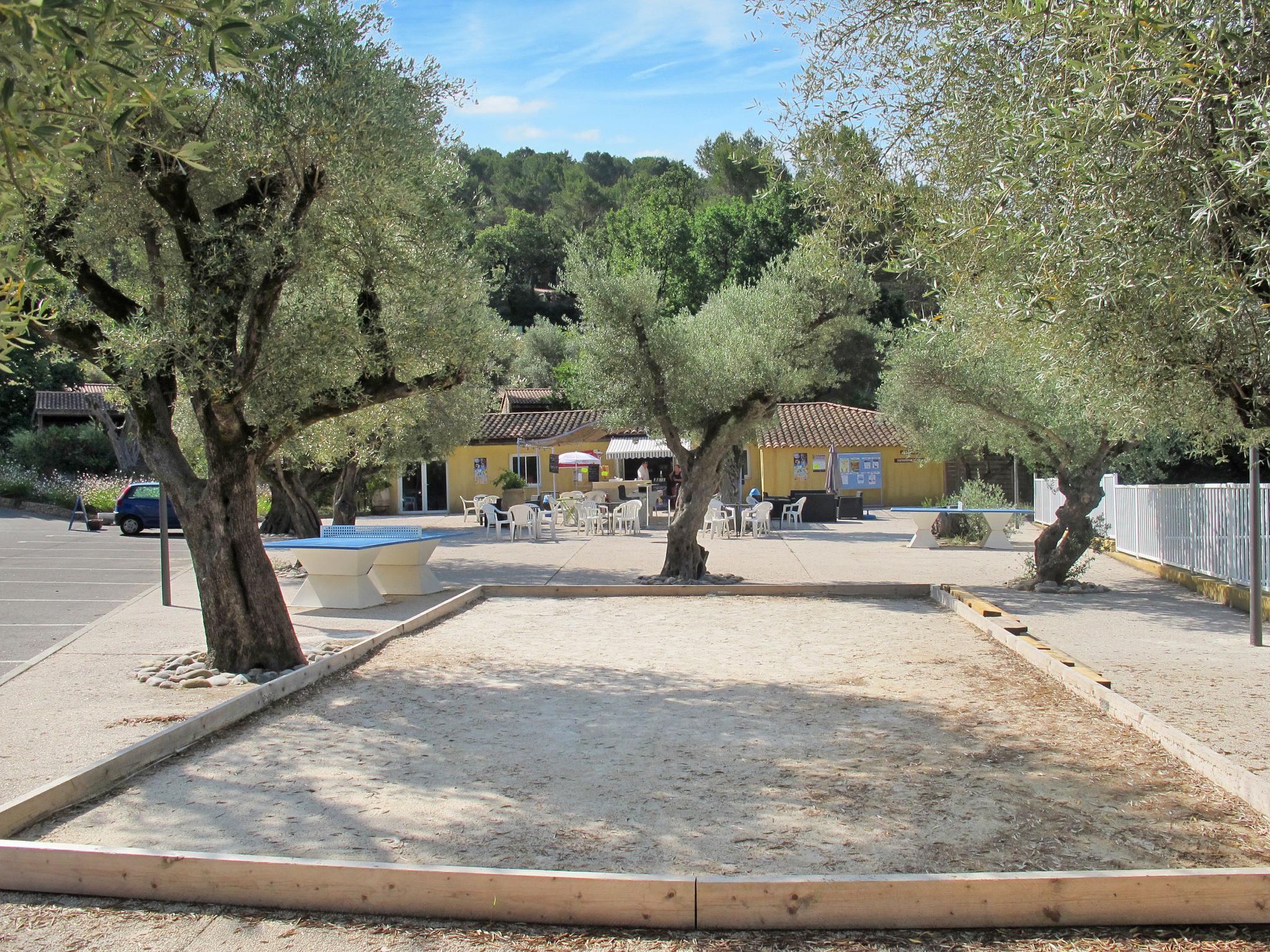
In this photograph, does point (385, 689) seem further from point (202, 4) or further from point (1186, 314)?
point (1186, 314)

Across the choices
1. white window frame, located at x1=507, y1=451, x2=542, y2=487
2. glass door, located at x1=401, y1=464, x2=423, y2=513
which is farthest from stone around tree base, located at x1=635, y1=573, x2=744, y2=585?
glass door, located at x1=401, y1=464, x2=423, y2=513

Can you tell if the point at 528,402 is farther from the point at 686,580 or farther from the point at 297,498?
the point at 686,580

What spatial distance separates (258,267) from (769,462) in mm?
26975

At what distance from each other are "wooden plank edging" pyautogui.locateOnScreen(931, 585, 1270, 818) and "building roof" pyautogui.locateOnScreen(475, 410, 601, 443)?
25543 millimetres

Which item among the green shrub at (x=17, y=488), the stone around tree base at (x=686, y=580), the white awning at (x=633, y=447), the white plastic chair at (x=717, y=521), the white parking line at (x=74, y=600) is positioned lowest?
the stone around tree base at (x=686, y=580)

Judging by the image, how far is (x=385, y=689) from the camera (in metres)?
7.28

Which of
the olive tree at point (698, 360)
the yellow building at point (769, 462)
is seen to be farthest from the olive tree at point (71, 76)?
the yellow building at point (769, 462)

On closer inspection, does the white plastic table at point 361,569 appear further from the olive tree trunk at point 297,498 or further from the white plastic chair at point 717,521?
the white plastic chair at point 717,521

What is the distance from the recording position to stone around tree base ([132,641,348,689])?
721cm

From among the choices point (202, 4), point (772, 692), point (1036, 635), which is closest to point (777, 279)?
point (1036, 635)

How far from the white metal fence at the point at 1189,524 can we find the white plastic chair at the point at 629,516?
10326 millimetres

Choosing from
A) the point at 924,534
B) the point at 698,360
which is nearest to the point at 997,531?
the point at 924,534

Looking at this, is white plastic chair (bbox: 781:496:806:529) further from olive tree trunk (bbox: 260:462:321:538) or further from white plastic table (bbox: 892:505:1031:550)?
olive tree trunk (bbox: 260:462:321:538)

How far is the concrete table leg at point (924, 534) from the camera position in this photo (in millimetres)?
19953
